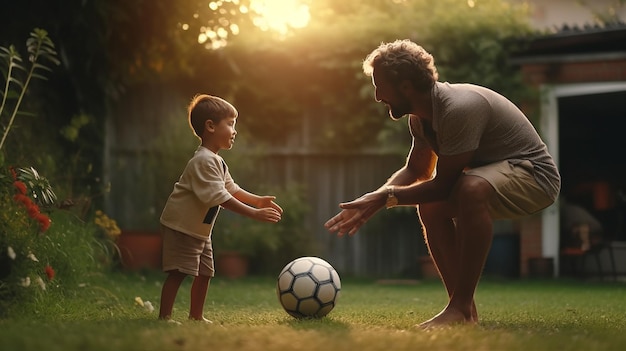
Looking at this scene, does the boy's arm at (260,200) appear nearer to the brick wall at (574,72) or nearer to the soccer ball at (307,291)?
the soccer ball at (307,291)

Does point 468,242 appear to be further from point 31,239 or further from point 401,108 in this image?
point 31,239

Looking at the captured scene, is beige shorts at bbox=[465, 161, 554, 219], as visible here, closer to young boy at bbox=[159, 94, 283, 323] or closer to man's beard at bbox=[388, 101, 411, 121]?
man's beard at bbox=[388, 101, 411, 121]

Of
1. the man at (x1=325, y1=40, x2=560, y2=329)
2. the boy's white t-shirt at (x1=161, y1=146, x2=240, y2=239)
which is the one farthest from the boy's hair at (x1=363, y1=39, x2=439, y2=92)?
the boy's white t-shirt at (x1=161, y1=146, x2=240, y2=239)

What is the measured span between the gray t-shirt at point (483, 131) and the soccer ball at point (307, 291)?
2.99ft

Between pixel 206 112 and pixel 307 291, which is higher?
pixel 206 112

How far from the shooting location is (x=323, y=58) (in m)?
11.5

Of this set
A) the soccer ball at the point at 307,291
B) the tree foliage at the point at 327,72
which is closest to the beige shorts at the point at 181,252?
the soccer ball at the point at 307,291

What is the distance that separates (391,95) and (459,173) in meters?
0.52

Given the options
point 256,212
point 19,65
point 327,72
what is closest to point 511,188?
point 256,212

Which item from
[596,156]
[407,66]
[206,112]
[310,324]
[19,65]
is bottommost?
[310,324]

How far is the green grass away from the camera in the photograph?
3318 mm

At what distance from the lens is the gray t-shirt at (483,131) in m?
4.38

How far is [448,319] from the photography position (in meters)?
4.27

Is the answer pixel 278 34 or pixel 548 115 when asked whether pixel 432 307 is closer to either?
pixel 548 115
